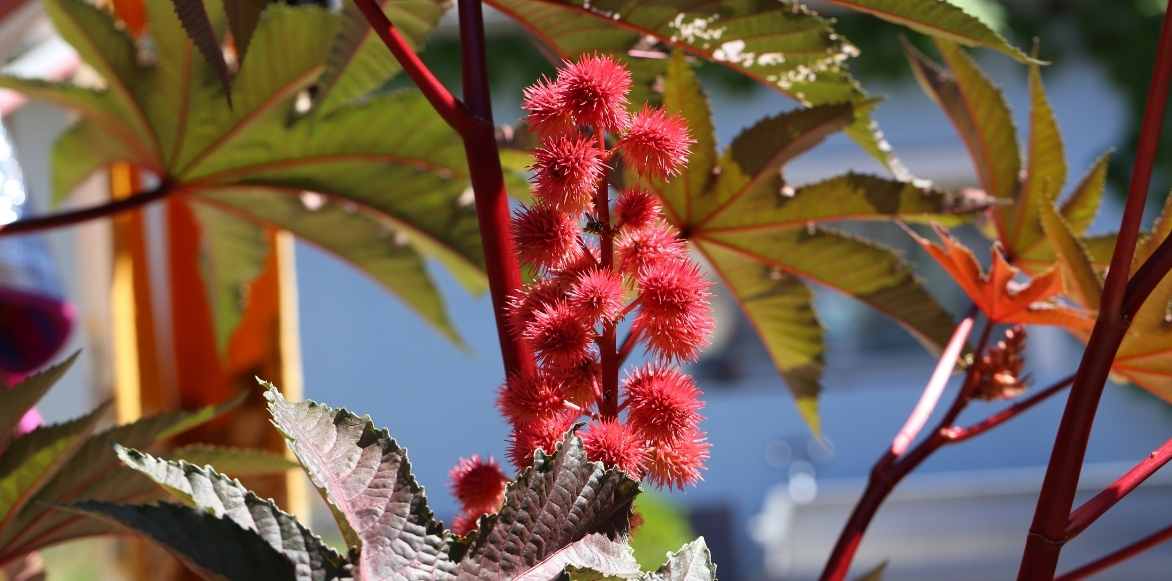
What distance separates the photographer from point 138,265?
4.30 ft

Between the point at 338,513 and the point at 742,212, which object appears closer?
the point at 338,513

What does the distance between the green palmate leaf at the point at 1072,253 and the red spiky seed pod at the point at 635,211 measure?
5.9 inches

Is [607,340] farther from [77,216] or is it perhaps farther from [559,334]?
[77,216]

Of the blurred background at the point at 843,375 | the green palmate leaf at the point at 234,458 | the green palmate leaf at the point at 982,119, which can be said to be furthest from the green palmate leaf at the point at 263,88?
the blurred background at the point at 843,375

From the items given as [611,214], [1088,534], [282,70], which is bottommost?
[611,214]

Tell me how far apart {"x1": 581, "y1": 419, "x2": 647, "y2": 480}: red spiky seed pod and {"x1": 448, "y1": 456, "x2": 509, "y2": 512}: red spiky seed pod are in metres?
0.06

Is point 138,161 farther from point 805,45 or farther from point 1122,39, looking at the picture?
point 1122,39

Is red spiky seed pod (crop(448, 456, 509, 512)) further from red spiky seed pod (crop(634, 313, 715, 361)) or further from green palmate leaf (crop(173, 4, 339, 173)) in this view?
green palmate leaf (crop(173, 4, 339, 173))

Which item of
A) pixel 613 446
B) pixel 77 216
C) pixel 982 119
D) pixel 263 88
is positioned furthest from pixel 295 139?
pixel 613 446

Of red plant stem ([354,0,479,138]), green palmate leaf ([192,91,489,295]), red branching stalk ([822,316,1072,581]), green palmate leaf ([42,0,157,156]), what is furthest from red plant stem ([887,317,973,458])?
green palmate leaf ([42,0,157,156])

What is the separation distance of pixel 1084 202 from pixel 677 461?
418mm

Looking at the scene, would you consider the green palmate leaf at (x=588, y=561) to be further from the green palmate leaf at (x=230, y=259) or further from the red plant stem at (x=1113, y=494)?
the green palmate leaf at (x=230, y=259)

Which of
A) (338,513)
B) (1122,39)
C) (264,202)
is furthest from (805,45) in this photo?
(1122,39)

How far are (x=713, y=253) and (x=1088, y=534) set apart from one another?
4564 millimetres
